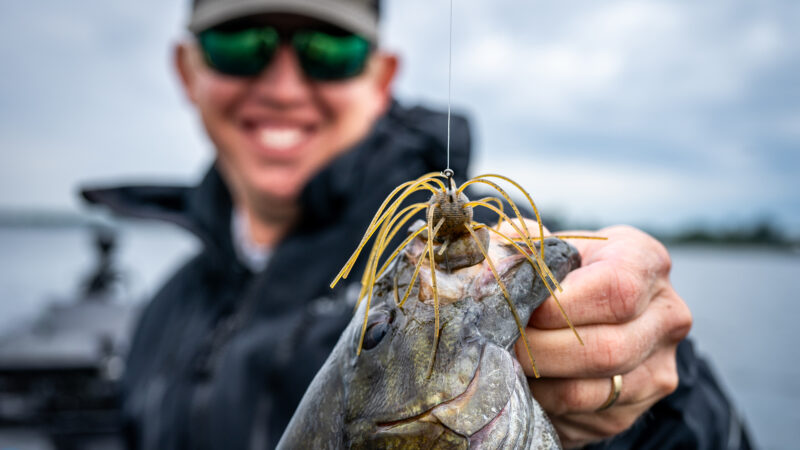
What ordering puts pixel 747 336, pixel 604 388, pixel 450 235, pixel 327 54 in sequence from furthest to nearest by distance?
pixel 747 336
pixel 327 54
pixel 604 388
pixel 450 235

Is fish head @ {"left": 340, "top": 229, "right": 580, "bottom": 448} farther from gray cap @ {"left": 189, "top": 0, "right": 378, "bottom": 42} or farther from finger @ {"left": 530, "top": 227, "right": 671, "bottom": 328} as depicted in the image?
gray cap @ {"left": 189, "top": 0, "right": 378, "bottom": 42}

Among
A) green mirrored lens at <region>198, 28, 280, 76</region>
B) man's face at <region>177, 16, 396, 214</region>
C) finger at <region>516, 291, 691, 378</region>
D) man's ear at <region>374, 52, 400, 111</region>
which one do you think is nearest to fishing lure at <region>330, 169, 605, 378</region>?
finger at <region>516, 291, 691, 378</region>

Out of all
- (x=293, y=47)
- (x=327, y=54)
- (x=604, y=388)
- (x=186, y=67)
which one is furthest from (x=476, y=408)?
(x=186, y=67)

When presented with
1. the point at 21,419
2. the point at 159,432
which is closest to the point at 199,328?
the point at 159,432

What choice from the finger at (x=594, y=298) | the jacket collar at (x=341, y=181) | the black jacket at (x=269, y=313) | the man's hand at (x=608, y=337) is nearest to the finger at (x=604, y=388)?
the man's hand at (x=608, y=337)

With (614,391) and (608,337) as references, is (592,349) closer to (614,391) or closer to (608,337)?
(608,337)

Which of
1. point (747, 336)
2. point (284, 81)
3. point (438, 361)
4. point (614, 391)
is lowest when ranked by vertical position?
point (747, 336)

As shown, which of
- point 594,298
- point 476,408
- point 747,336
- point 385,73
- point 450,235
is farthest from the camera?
point 747,336
